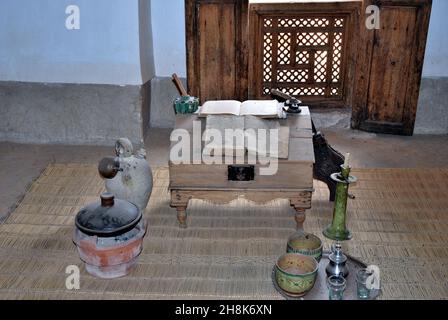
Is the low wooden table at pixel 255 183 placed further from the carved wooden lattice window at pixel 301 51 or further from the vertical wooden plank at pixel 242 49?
the carved wooden lattice window at pixel 301 51

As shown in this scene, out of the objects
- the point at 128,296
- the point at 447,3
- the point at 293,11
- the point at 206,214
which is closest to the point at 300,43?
the point at 293,11

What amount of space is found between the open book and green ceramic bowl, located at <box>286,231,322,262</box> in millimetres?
1041

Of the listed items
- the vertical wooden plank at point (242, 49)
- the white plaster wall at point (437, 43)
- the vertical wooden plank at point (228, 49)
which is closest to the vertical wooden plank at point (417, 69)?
the white plaster wall at point (437, 43)

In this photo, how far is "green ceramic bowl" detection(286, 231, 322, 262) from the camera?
3542 millimetres

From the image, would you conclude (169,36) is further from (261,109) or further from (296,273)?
(296,273)

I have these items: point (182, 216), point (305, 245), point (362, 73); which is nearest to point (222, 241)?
point (182, 216)

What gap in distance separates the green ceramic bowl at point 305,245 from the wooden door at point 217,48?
8.85 ft

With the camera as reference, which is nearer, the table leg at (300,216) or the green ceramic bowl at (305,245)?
the green ceramic bowl at (305,245)

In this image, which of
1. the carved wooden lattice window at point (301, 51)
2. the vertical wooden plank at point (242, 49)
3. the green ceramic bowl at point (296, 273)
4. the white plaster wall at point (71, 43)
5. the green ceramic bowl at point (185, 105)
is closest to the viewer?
the green ceramic bowl at point (296, 273)

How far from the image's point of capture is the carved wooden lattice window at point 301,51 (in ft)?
20.4

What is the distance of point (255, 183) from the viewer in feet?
13.1

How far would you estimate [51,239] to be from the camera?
4078mm

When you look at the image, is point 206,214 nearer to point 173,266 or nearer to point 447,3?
point 173,266

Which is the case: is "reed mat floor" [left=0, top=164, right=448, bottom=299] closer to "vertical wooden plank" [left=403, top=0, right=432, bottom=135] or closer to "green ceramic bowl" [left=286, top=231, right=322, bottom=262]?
"green ceramic bowl" [left=286, top=231, right=322, bottom=262]
